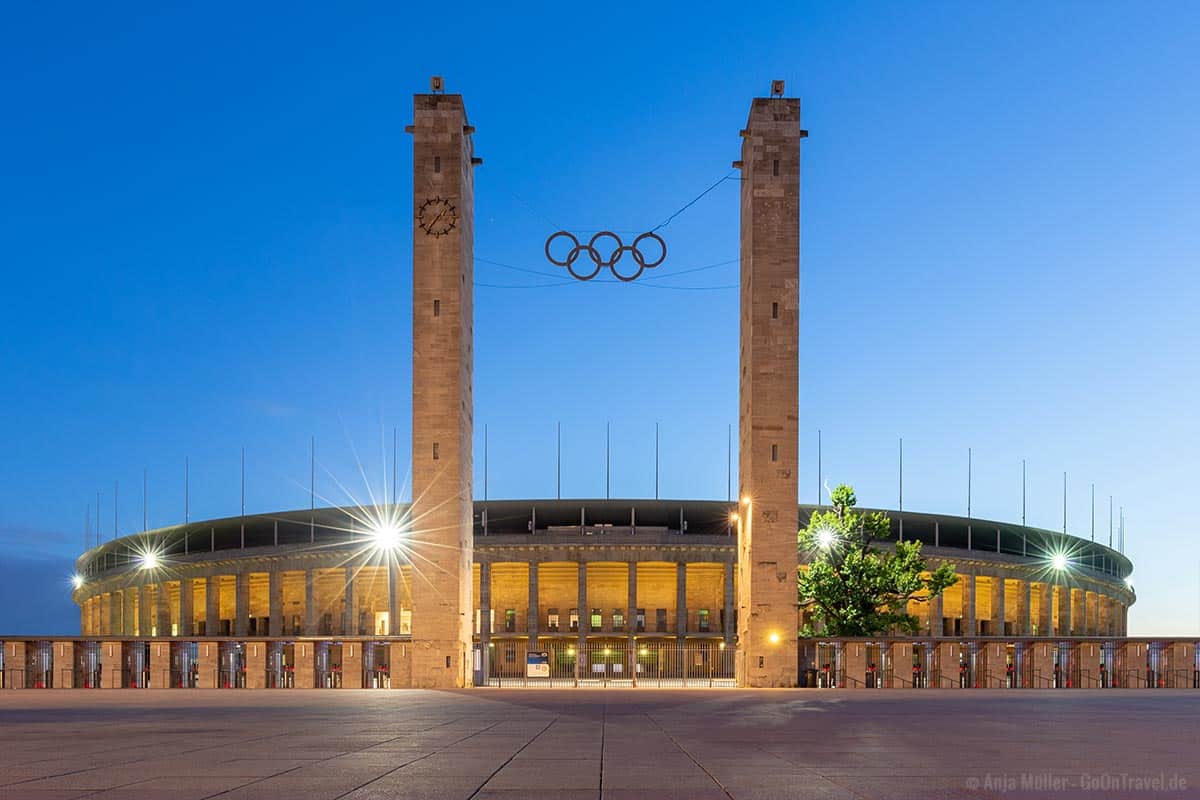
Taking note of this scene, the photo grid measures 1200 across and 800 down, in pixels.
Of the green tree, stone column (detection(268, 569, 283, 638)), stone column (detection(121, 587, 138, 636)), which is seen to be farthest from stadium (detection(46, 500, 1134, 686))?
the green tree

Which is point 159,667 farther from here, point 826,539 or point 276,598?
point 276,598

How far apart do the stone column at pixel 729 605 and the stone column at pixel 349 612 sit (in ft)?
89.2

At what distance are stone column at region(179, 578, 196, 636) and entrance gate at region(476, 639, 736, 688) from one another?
2836 cm

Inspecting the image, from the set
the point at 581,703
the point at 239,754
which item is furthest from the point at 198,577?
the point at 239,754

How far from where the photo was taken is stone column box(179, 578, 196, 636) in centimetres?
9788

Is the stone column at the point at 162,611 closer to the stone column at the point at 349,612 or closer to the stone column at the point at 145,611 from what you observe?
the stone column at the point at 145,611

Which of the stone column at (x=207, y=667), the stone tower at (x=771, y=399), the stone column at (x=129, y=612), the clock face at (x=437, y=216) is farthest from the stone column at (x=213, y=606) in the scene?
the stone tower at (x=771, y=399)

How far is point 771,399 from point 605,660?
21.3 m

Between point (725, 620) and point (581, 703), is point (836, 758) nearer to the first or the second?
point (581, 703)

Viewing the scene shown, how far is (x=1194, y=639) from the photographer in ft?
161

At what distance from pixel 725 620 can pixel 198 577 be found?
42630mm

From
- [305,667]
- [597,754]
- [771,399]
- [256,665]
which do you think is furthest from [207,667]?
[597,754]

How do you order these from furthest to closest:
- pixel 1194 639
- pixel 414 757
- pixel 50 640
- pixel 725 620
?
pixel 725 620 → pixel 1194 639 → pixel 50 640 → pixel 414 757

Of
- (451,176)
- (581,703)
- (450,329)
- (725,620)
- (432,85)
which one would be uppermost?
(432,85)
